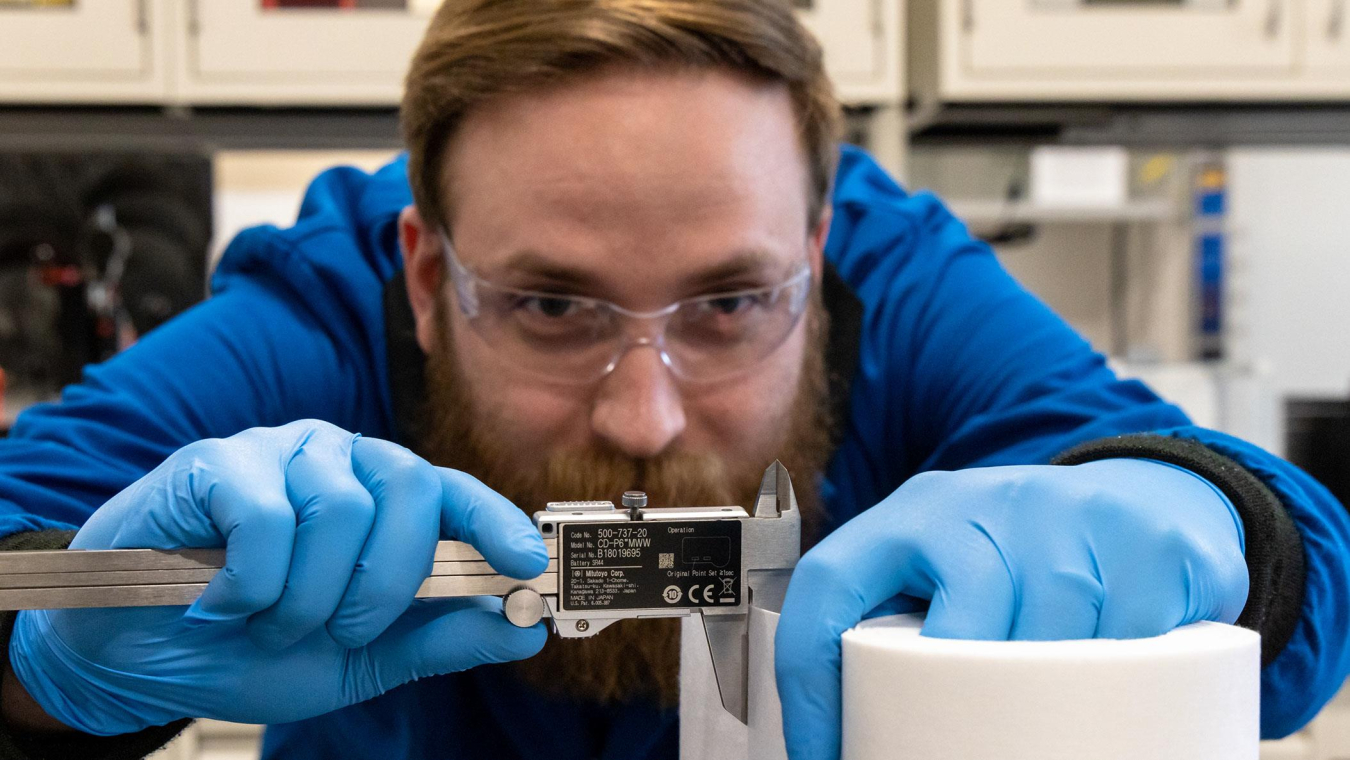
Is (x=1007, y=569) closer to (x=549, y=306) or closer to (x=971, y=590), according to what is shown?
(x=971, y=590)

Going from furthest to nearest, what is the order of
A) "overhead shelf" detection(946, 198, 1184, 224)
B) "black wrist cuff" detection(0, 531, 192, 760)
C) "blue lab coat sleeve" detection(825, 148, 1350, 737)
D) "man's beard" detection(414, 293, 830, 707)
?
"overhead shelf" detection(946, 198, 1184, 224)
"man's beard" detection(414, 293, 830, 707)
"blue lab coat sleeve" detection(825, 148, 1350, 737)
"black wrist cuff" detection(0, 531, 192, 760)

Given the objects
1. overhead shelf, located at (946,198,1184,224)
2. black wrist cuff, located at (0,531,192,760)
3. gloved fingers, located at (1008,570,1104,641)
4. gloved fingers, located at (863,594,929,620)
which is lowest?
black wrist cuff, located at (0,531,192,760)

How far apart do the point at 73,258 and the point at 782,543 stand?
1.59 meters

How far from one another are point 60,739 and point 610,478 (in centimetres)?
41

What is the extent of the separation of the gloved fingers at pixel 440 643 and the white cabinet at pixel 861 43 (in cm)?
→ 113

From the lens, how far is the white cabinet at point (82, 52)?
4.88 ft

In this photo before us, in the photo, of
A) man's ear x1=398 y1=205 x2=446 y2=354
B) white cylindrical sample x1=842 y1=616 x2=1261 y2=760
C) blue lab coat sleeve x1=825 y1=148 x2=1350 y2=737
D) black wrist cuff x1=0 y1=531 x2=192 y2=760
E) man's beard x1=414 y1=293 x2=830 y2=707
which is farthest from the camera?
man's ear x1=398 y1=205 x2=446 y2=354

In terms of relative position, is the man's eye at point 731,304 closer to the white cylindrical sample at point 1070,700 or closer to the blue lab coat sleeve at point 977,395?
the blue lab coat sleeve at point 977,395

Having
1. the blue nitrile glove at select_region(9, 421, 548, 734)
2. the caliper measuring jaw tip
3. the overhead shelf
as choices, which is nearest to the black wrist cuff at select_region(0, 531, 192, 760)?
the blue nitrile glove at select_region(9, 421, 548, 734)

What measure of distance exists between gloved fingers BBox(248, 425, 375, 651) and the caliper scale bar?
40 mm

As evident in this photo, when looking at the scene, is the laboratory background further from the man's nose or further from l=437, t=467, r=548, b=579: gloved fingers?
l=437, t=467, r=548, b=579: gloved fingers

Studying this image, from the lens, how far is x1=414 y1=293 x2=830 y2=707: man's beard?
842mm

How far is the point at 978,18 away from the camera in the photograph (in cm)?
153

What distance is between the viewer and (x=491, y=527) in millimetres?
534
